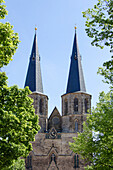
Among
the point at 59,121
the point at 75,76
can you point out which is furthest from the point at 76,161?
the point at 75,76

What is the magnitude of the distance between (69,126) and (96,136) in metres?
19.9

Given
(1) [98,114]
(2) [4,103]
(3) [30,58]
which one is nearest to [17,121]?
(2) [4,103]

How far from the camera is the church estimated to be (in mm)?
41406

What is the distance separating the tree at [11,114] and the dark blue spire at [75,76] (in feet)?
88.9

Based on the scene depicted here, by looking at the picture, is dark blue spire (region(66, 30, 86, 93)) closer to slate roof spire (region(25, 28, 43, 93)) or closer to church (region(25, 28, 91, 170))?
church (region(25, 28, 91, 170))

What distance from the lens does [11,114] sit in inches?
602

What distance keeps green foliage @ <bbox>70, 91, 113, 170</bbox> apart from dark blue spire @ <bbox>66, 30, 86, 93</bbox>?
1864 centimetres

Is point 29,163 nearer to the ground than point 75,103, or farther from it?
nearer to the ground

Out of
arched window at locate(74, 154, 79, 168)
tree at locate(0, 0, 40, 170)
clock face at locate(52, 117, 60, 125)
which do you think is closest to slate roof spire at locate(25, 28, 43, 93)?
clock face at locate(52, 117, 60, 125)

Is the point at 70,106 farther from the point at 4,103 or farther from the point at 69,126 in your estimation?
the point at 4,103

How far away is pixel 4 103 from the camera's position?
15930 mm

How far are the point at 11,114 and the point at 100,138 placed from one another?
8.82 metres

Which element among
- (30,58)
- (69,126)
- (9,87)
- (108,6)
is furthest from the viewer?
(30,58)

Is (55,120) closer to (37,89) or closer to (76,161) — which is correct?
(37,89)
